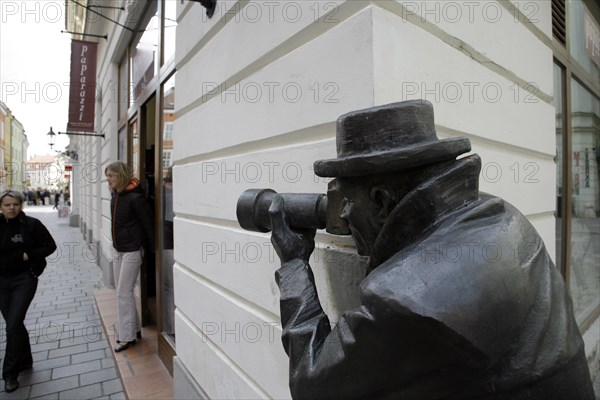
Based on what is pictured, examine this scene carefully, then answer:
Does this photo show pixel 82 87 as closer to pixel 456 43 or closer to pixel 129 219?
pixel 129 219

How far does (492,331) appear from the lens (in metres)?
0.79

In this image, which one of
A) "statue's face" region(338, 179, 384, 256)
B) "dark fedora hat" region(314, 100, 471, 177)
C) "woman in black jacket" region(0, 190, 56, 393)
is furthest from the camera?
"woman in black jacket" region(0, 190, 56, 393)

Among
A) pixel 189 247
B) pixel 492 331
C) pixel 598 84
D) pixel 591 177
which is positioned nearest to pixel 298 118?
pixel 492 331

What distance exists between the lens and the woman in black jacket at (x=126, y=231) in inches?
173

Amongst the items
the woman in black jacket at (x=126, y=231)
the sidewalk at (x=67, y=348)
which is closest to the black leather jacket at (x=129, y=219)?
the woman in black jacket at (x=126, y=231)

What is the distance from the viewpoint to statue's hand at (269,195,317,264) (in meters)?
1.21

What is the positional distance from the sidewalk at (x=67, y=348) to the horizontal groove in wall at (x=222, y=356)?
1245 mm

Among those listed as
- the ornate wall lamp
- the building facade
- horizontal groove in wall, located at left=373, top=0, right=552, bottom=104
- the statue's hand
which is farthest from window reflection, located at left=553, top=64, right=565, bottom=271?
the statue's hand

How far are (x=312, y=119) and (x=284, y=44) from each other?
465 mm

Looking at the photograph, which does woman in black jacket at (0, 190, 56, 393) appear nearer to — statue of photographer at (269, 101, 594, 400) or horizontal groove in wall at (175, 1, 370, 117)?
horizontal groove in wall at (175, 1, 370, 117)

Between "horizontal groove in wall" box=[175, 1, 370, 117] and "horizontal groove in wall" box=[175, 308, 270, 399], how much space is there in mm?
1684

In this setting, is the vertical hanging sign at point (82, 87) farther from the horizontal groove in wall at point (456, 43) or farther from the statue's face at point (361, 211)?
the statue's face at point (361, 211)

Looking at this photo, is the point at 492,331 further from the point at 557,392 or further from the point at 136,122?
the point at 136,122

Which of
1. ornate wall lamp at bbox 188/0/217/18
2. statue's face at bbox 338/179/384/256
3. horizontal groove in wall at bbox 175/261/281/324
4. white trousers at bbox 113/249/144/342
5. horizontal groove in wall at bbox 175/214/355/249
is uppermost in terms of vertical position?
ornate wall lamp at bbox 188/0/217/18
